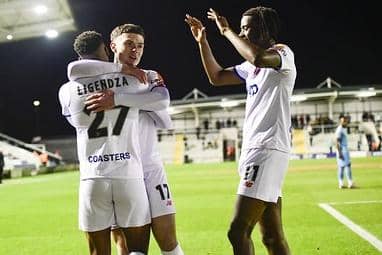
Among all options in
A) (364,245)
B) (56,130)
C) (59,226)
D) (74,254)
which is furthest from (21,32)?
(56,130)

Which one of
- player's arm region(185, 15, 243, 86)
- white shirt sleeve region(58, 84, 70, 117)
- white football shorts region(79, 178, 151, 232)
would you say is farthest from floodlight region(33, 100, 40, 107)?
white football shorts region(79, 178, 151, 232)

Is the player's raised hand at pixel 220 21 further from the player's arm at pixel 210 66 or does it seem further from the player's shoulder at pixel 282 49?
the player's shoulder at pixel 282 49

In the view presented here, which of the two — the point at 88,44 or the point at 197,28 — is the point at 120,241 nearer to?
the point at 88,44

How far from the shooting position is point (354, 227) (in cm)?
887

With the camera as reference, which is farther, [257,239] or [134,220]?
[257,239]

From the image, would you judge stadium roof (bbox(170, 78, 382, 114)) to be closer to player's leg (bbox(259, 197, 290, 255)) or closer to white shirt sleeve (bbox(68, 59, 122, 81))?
player's leg (bbox(259, 197, 290, 255))

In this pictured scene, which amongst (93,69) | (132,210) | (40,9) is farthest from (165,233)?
(40,9)

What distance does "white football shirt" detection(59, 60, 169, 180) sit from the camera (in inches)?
150

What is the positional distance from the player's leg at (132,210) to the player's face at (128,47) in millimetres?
1028

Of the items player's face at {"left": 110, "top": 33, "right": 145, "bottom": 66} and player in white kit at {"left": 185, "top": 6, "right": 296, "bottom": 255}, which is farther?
player in white kit at {"left": 185, "top": 6, "right": 296, "bottom": 255}

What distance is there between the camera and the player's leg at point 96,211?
151 inches

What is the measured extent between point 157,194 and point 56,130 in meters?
64.8

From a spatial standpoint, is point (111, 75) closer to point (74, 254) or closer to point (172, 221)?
point (172, 221)

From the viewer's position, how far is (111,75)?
3.89m
